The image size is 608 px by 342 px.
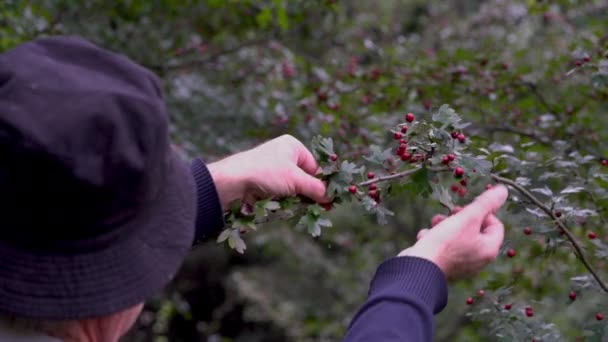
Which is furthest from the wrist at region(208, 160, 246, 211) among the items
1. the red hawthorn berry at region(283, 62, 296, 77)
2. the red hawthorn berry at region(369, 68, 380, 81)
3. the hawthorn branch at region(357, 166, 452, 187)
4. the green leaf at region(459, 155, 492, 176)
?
the red hawthorn berry at region(283, 62, 296, 77)

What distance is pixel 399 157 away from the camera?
1.68 metres

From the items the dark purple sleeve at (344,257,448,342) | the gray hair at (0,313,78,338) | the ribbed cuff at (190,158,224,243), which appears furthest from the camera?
the ribbed cuff at (190,158,224,243)

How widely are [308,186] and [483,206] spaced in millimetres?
376

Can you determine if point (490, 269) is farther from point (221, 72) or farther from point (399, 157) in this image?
point (399, 157)

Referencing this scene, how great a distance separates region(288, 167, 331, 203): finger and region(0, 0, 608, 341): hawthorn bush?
1.0 inches

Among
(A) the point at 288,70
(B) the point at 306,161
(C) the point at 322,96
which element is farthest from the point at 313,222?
(A) the point at 288,70

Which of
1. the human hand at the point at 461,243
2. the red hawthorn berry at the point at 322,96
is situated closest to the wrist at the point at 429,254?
the human hand at the point at 461,243

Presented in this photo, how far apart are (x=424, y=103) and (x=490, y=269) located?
4.79 ft

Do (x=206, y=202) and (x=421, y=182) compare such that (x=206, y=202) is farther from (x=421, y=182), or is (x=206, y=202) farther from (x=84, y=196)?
(x=84, y=196)

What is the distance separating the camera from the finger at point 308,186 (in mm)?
1633

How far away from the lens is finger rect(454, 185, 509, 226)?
1.55m

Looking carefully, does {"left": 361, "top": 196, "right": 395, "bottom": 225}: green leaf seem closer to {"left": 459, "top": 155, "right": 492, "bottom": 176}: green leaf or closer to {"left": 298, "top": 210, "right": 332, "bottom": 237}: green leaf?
{"left": 298, "top": 210, "right": 332, "bottom": 237}: green leaf

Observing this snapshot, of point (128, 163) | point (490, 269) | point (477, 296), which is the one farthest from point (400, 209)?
point (128, 163)

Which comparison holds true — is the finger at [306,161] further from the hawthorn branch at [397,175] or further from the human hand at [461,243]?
the human hand at [461,243]
